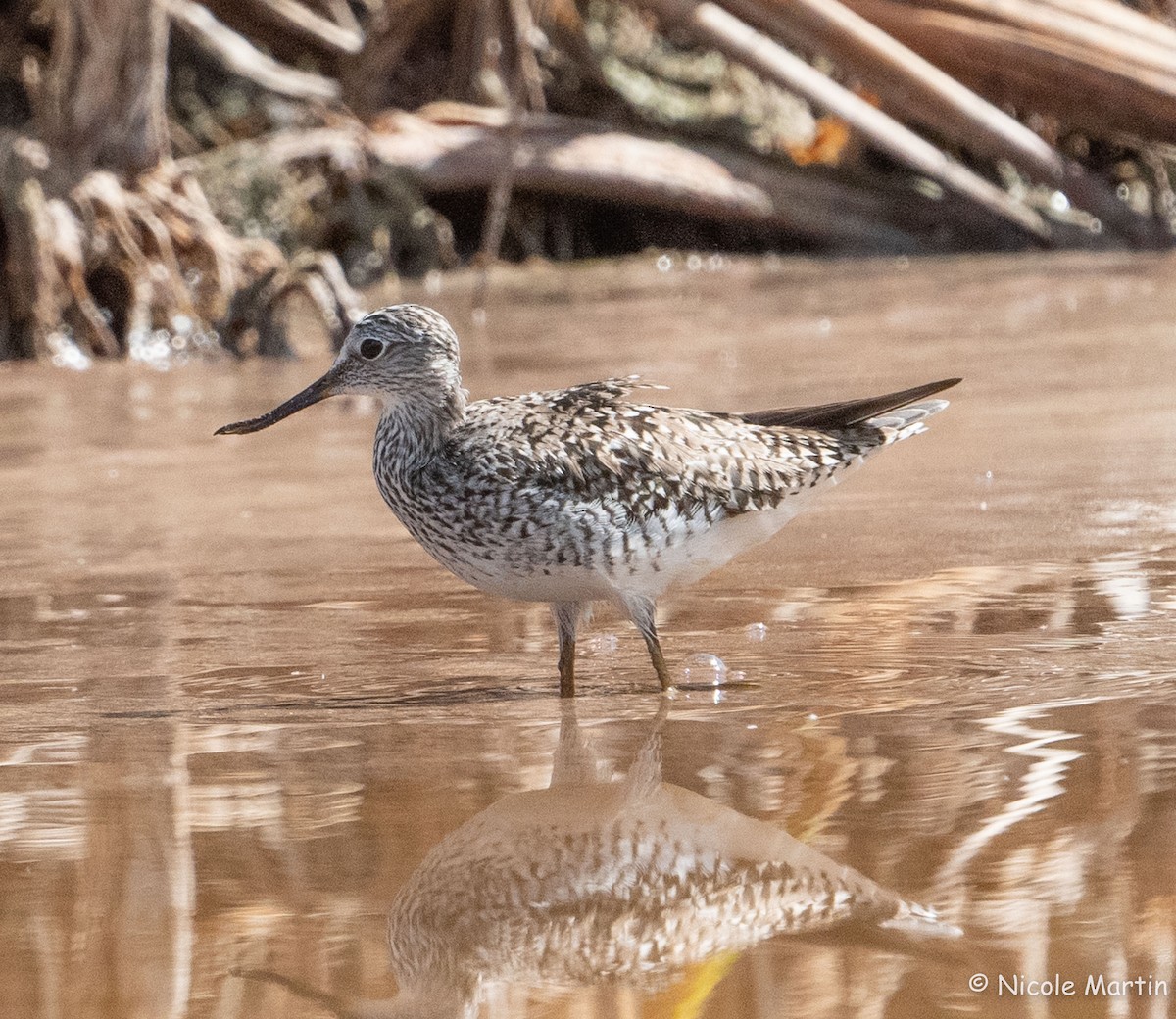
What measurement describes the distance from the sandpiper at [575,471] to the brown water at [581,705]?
30cm

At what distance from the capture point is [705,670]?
5.03m

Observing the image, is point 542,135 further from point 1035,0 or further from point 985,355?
point 985,355

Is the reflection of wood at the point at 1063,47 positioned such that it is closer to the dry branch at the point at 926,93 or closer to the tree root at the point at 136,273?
the dry branch at the point at 926,93

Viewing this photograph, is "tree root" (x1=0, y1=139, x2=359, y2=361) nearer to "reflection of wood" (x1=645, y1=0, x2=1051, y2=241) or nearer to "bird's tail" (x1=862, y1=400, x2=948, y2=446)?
"reflection of wood" (x1=645, y1=0, x2=1051, y2=241)

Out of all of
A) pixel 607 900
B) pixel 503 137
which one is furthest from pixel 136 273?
pixel 607 900

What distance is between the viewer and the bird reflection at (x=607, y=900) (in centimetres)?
325

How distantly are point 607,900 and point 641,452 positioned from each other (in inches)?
68.6

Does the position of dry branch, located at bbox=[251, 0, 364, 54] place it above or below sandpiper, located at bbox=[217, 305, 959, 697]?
above

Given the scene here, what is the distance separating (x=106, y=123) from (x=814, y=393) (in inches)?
183

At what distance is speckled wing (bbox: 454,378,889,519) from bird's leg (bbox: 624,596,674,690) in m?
0.23

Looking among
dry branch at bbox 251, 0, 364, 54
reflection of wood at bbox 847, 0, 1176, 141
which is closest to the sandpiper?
reflection of wood at bbox 847, 0, 1176, 141

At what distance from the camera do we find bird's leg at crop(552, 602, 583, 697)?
16.3ft

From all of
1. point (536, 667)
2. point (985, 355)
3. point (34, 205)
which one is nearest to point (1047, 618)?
point (536, 667)

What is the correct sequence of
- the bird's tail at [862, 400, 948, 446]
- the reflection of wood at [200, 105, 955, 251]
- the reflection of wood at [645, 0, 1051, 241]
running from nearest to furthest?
the bird's tail at [862, 400, 948, 446], the reflection of wood at [645, 0, 1051, 241], the reflection of wood at [200, 105, 955, 251]
